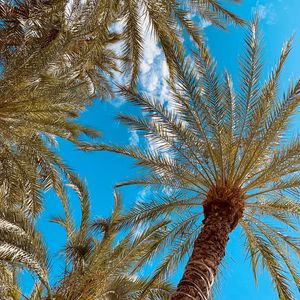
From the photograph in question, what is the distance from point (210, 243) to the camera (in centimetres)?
678

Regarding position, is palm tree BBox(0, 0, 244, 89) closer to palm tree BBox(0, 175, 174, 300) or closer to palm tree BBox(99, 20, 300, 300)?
palm tree BBox(99, 20, 300, 300)

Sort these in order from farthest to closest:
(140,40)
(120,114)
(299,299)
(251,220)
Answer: (140,40)
(120,114)
(251,220)
(299,299)

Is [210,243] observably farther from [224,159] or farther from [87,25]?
[87,25]

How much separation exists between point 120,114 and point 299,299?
4.91m

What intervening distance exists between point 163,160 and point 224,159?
Answer: 3.87 feet

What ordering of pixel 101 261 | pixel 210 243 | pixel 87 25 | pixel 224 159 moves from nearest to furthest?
pixel 210 243 → pixel 224 159 → pixel 87 25 → pixel 101 261

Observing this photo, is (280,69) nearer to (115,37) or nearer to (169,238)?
(169,238)

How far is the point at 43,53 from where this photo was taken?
9.28 metres

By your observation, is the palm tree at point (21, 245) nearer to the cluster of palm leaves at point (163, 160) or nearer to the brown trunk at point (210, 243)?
the cluster of palm leaves at point (163, 160)

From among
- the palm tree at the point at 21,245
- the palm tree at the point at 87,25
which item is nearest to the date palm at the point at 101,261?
the palm tree at the point at 21,245

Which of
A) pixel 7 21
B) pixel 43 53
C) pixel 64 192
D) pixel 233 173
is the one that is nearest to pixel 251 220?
pixel 233 173

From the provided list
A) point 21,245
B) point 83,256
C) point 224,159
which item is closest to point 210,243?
point 224,159

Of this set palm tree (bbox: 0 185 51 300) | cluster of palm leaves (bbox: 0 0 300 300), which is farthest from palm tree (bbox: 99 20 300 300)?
palm tree (bbox: 0 185 51 300)

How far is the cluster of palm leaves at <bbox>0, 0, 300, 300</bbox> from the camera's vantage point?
7.73m
